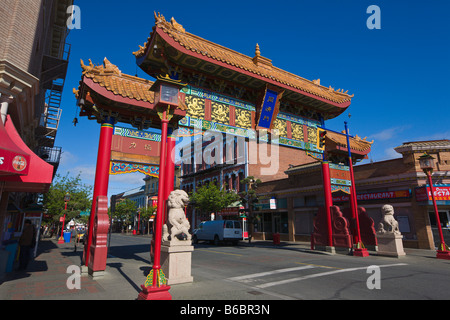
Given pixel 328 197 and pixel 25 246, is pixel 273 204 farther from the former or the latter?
pixel 25 246

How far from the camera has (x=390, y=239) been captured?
13844 millimetres

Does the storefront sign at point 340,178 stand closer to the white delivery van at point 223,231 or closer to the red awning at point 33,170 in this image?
the white delivery van at point 223,231

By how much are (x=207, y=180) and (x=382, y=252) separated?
95.6 ft

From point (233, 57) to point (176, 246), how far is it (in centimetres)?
884

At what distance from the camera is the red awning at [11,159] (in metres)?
5.58

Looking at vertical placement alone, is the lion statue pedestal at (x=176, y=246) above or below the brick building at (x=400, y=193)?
below

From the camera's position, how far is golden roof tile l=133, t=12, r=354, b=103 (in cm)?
950

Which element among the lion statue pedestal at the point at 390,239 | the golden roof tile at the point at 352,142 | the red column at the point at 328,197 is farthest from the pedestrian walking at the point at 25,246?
the lion statue pedestal at the point at 390,239

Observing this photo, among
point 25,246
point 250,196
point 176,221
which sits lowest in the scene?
point 25,246

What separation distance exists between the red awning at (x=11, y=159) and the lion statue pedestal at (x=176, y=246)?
3788 mm

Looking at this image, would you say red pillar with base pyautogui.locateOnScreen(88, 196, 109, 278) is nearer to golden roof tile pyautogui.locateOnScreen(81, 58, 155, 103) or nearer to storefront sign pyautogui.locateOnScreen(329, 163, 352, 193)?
golden roof tile pyautogui.locateOnScreen(81, 58, 155, 103)

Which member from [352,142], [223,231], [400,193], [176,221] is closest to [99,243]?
[176,221]
